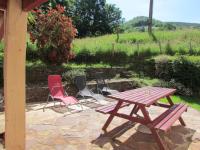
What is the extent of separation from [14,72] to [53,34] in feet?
25.2

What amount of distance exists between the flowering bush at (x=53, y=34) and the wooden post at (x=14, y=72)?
751 cm

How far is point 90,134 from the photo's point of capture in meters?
5.68

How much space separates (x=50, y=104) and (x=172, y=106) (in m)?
3.60

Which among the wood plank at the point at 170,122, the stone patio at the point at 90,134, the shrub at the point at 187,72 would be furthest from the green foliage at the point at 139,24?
the wood plank at the point at 170,122

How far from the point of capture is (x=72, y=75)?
32.8 ft

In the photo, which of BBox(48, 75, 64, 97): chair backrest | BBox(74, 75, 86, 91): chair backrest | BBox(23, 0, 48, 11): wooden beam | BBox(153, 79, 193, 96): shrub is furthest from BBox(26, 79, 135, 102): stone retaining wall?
BBox(23, 0, 48, 11): wooden beam

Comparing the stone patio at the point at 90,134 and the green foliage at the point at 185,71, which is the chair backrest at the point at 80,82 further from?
the green foliage at the point at 185,71

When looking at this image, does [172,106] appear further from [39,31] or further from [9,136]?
[39,31]

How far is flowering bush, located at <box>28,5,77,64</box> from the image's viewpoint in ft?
35.4

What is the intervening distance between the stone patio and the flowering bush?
417cm

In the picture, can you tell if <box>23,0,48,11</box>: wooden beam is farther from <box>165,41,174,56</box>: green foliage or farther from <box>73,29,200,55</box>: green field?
<box>165,41,174,56</box>: green foliage

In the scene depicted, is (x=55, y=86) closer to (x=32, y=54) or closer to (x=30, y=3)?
(x=32, y=54)

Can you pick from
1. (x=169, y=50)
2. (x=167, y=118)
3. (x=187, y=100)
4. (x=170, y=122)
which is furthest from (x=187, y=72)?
(x=170, y=122)

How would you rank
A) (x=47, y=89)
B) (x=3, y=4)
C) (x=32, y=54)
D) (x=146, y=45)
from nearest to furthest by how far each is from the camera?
(x=3, y=4)
(x=47, y=89)
(x=32, y=54)
(x=146, y=45)
